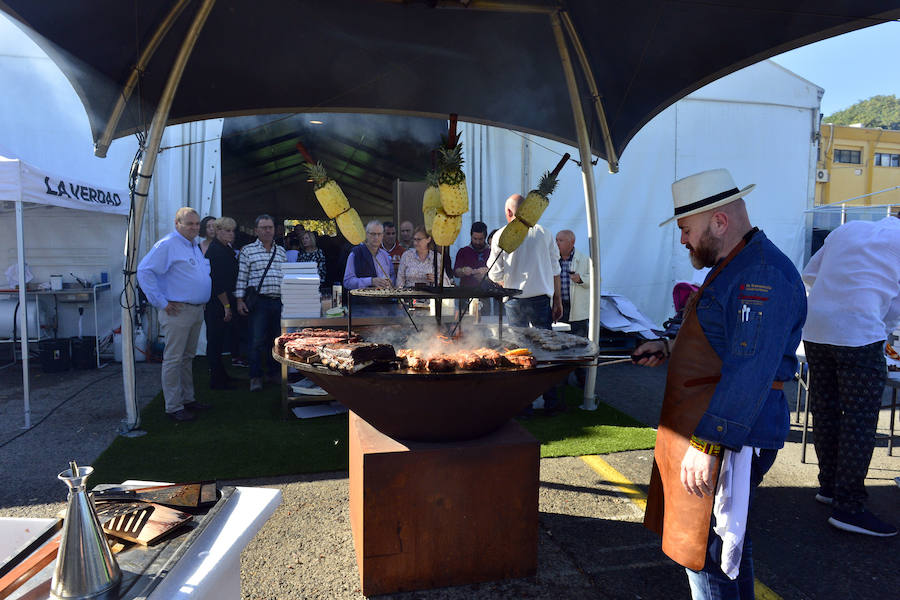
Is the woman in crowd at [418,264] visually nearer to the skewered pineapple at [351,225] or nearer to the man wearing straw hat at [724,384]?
the skewered pineapple at [351,225]

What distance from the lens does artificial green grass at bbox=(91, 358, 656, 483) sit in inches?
169

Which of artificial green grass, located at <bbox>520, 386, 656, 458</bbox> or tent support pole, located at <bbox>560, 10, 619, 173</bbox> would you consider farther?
tent support pole, located at <bbox>560, 10, 619, 173</bbox>

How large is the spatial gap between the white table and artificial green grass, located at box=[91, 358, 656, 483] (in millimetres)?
2553

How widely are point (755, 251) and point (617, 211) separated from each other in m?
7.96

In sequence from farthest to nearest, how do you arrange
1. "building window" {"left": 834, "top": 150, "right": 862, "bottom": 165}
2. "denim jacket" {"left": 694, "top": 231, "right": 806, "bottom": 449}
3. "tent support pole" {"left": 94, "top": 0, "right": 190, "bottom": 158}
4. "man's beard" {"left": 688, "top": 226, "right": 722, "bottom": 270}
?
"building window" {"left": 834, "top": 150, "right": 862, "bottom": 165}
"tent support pole" {"left": 94, "top": 0, "right": 190, "bottom": 158}
"man's beard" {"left": 688, "top": 226, "right": 722, "bottom": 270}
"denim jacket" {"left": 694, "top": 231, "right": 806, "bottom": 449}

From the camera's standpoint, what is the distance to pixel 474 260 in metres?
6.86

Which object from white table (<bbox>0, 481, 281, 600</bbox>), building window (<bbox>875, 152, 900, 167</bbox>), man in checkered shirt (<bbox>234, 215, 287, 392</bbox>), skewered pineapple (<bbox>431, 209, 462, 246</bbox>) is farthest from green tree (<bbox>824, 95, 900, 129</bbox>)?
white table (<bbox>0, 481, 281, 600</bbox>)

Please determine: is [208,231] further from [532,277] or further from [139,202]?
[532,277]

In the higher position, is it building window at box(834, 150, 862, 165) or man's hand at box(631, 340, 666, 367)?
building window at box(834, 150, 862, 165)

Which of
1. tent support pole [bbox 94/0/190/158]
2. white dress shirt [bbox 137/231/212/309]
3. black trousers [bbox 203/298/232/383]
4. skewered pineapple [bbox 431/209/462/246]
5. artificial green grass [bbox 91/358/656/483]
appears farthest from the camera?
black trousers [bbox 203/298/232/383]

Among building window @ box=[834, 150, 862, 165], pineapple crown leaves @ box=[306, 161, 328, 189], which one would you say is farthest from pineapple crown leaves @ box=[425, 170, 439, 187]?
building window @ box=[834, 150, 862, 165]

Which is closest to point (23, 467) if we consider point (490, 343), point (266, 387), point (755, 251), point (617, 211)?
point (266, 387)

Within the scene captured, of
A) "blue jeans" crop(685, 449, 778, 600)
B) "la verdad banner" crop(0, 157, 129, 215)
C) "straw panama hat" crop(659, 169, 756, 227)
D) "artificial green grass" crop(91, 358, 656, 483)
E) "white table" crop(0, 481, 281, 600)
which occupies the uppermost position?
"la verdad banner" crop(0, 157, 129, 215)

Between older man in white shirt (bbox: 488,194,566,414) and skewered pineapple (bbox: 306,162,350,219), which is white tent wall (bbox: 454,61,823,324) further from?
skewered pineapple (bbox: 306,162,350,219)
